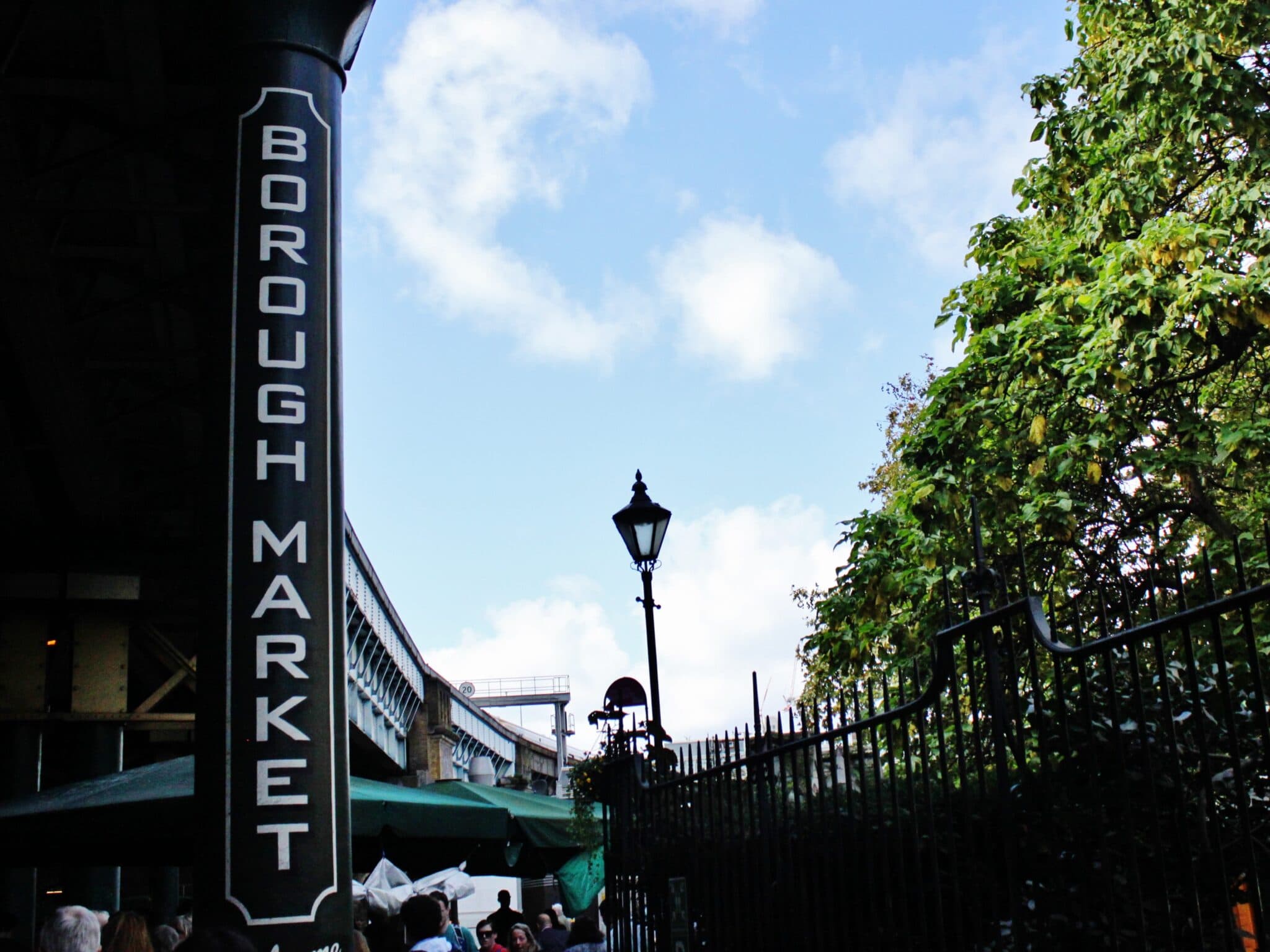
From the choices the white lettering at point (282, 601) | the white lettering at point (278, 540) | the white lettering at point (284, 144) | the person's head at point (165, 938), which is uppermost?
the white lettering at point (284, 144)

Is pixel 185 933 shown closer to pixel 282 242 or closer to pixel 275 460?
pixel 275 460

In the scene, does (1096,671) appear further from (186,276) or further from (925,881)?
(186,276)

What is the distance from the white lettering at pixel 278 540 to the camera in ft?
21.8

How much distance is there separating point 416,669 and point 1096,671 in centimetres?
3669

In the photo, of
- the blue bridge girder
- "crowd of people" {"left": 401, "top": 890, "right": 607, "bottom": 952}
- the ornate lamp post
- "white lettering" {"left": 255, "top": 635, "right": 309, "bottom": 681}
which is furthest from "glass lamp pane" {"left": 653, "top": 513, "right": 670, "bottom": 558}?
the blue bridge girder

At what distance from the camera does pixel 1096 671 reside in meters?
5.29

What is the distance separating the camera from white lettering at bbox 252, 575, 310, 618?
656 centimetres

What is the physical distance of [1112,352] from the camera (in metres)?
12.5

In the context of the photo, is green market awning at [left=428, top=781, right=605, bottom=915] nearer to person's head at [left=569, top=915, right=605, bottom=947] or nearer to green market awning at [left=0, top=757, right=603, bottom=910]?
green market awning at [left=0, top=757, right=603, bottom=910]

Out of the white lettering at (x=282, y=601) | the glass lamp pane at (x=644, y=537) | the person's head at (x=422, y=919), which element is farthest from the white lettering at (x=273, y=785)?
the glass lamp pane at (x=644, y=537)

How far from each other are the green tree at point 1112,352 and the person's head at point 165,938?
6.54 m

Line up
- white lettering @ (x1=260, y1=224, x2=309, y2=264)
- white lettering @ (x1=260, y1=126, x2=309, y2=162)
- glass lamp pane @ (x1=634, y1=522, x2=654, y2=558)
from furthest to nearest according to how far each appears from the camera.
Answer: glass lamp pane @ (x1=634, y1=522, x2=654, y2=558), white lettering @ (x1=260, y1=126, x2=309, y2=162), white lettering @ (x1=260, y1=224, x2=309, y2=264)

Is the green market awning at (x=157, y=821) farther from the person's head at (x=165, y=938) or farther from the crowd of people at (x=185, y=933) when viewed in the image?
the person's head at (x=165, y=938)

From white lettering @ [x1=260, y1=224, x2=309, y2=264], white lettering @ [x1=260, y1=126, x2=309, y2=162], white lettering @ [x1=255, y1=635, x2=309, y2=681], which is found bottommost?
white lettering @ [x1=255, y1=635, x2=309, y2=681]
